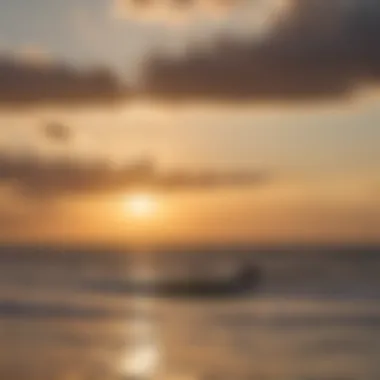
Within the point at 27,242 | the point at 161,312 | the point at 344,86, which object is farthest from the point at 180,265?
the point at 344,86

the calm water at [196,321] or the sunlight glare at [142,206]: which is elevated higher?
the sunlight glare at [142,206]

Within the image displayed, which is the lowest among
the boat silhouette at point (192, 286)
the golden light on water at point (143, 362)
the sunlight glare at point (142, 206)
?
the golden light on water at point (143, 362)

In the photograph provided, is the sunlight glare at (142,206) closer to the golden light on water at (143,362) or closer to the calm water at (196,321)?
the calm water at (196,321)

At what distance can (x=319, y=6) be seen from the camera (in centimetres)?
105

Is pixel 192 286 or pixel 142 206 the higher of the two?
pixel 142 206

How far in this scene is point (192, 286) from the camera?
1.06m

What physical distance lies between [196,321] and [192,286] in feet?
0.17

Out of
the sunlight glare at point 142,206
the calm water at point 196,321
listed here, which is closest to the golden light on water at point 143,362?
the calm water at point 196,321

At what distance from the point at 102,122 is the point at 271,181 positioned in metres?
0.25

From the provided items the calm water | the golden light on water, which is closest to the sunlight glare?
the calm water

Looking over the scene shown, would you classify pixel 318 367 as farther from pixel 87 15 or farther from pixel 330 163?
pixel 87 15

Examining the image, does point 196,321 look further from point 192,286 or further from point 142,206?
point 142,206

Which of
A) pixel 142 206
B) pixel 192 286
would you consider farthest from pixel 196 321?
pixel 142 206

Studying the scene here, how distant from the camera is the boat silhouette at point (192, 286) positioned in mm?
1050
